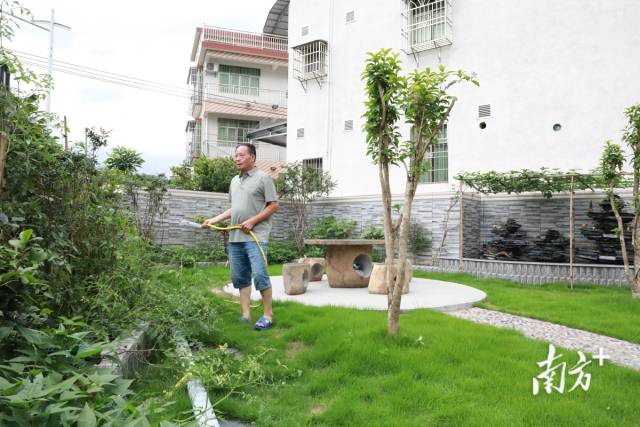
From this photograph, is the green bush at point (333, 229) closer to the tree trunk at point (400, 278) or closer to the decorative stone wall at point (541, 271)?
the decorative stone wall at point (541, 271)

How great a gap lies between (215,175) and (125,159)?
4.33 metres

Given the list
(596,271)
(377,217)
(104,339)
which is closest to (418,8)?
(377,217)

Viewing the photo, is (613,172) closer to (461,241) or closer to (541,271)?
(541,271)

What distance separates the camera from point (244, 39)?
24531mm

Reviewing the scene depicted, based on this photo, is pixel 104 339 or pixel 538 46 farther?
pixel 538 46

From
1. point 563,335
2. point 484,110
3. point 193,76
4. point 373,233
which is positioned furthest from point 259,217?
point 193,76

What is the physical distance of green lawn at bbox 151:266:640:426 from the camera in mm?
2732

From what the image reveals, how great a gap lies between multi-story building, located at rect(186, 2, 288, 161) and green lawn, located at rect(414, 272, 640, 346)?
17.6m

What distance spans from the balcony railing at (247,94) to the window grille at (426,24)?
1224cm

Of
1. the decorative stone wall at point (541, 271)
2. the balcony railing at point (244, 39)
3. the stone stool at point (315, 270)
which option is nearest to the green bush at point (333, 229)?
the decorative stone wall at point (541, 271)

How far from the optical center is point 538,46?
11523 mm

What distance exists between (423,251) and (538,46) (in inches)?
233

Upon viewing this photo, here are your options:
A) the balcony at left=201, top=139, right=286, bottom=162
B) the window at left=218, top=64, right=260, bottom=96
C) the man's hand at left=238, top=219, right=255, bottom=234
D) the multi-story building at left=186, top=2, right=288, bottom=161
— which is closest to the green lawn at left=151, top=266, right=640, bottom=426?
the man's hand at left=238, top=219, right=255, bottom=234

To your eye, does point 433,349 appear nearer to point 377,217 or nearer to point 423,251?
point 423,251
